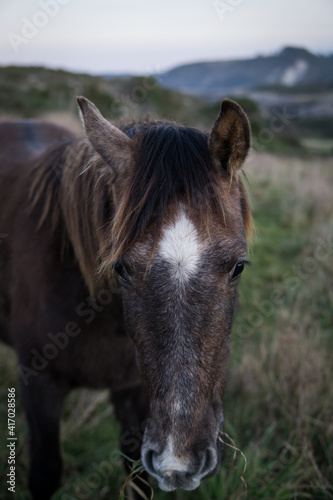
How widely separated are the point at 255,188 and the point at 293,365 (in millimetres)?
6842

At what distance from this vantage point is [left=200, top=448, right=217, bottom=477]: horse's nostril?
1.42 meters

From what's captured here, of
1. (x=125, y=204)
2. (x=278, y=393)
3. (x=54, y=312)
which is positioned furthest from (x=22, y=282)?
(x=278, y=393)

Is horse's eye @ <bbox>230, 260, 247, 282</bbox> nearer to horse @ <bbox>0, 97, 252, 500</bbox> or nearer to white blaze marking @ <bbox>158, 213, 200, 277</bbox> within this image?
horse @ <bbox>0, 97, 252, 500</bbox>

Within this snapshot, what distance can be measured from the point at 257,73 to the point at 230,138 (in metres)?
16.5

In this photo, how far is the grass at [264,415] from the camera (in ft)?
8.26

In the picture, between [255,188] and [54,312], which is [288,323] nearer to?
[54,312]

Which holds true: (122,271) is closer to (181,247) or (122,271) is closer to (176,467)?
(181,247)

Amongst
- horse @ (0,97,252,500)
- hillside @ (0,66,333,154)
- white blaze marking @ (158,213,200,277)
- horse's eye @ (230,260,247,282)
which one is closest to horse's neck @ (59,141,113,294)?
horse @ (0,97,252,500)

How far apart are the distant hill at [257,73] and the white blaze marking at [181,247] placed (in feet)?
32.0

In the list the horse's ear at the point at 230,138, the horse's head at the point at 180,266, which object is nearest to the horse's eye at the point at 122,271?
the horse's head at the point at 180,266

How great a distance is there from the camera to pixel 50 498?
2.61 meters

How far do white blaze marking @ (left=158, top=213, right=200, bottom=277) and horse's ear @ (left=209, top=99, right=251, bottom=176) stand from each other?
389mm

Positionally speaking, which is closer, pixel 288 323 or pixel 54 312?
pixel 54 312

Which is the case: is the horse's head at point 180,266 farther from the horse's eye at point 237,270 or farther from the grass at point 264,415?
the grass at point 264,415
